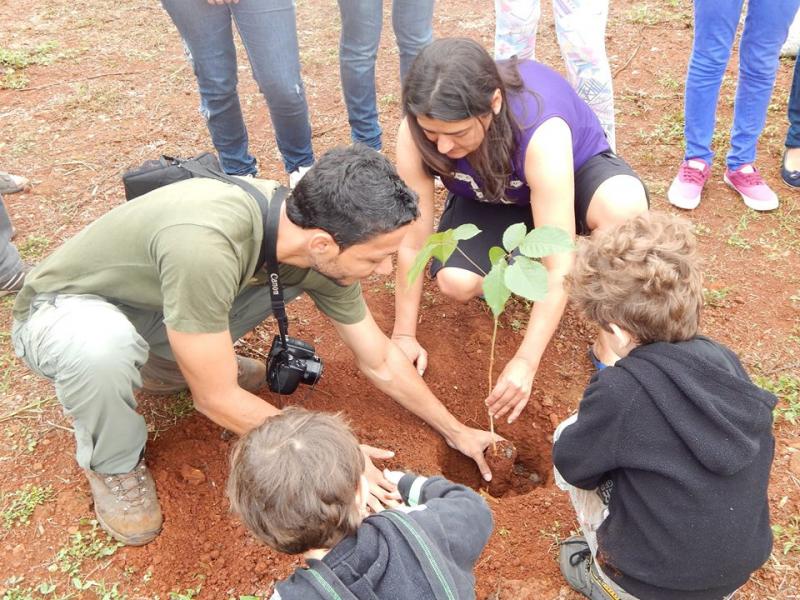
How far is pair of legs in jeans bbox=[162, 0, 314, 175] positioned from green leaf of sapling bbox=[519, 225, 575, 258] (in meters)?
→ 1.48

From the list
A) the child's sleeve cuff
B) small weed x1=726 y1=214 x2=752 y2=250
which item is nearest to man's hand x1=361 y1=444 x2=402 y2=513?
the child's sleeve cuff

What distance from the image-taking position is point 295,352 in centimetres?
209

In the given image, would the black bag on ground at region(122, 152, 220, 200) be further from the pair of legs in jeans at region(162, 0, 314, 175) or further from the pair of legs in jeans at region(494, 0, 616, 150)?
the pair of legs in jeans at region(494, 0, 616, 150)

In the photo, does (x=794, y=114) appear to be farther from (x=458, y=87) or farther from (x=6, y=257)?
(x=6, y=257)

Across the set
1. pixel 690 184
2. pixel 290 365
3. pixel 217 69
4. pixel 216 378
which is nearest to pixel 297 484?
pixel 216 378

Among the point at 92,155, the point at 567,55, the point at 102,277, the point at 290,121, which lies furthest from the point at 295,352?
the point at 92,155

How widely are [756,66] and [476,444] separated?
2.09 meters

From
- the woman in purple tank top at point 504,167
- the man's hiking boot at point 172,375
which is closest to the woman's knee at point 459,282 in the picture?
the woman in purple tank top at point 504,167

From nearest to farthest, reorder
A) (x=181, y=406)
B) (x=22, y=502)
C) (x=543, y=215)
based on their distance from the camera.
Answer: (x=22, y=502) → (x=543, y=215) → (x=181, y=406)

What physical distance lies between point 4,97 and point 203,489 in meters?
3.54

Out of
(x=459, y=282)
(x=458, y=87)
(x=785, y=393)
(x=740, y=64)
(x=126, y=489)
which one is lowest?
(x=785, y=393)

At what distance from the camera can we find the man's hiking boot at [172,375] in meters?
2.23

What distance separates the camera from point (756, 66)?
297cm

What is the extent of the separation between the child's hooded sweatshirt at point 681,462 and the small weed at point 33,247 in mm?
2641
